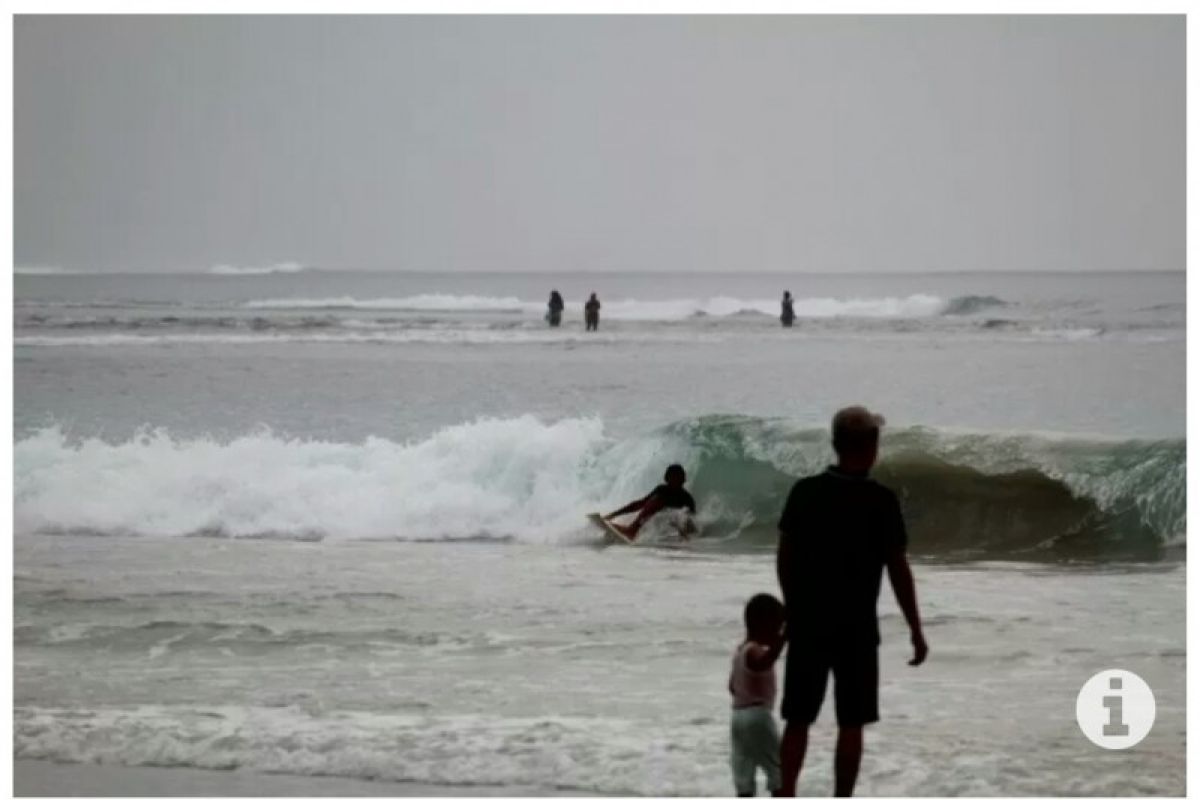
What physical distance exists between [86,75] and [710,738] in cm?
271

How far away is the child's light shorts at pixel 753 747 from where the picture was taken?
11.7 feet

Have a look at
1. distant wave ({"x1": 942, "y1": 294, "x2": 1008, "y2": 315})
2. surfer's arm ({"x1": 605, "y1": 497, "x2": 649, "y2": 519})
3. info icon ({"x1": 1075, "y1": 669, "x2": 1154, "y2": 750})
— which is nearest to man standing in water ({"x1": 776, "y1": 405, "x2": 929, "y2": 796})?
info icon ({"x1": 1075, "y1": 669, "x2": 1154, "y2": 750})

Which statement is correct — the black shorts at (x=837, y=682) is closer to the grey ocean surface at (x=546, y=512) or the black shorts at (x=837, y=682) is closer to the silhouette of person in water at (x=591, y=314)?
the grey ocean surface at (x=546, y=512)

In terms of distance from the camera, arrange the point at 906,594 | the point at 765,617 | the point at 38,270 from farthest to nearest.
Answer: the point at 38,270, the point at 765,617, the point at 906,594

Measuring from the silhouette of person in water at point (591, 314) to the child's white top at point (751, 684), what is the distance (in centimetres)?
345

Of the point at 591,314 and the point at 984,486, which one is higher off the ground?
the point at 591,314

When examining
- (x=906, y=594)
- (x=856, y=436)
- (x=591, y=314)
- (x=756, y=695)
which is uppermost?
(x=591, y=314)

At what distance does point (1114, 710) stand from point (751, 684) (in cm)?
136

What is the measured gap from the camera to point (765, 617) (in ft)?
11.4

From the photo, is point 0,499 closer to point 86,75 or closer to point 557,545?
point 86,75

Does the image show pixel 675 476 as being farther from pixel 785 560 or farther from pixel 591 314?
pixel 785 560

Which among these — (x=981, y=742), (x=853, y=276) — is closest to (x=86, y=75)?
(x=853, y=276)

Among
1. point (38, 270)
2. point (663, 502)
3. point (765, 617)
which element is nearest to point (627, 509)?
point (663, 502)

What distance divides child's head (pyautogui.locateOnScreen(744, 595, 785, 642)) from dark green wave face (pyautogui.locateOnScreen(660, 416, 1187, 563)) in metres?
2.50
